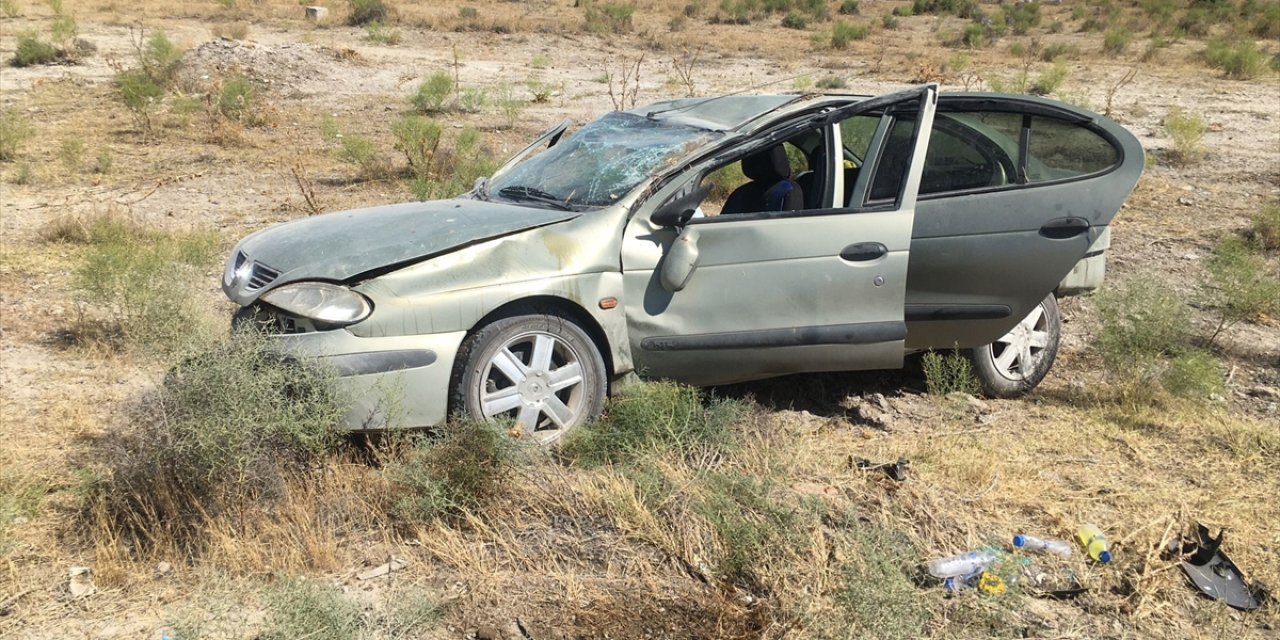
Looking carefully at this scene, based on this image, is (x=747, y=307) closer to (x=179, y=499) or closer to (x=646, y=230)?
(x=646, y=230)

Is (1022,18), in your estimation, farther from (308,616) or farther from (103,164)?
(308,616)

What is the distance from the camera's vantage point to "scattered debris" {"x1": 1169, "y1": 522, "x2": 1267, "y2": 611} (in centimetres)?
365

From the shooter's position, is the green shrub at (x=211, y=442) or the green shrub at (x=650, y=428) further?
the green shrub at (x=650, y=428)

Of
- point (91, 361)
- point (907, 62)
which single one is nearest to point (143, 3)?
point (907, 62)

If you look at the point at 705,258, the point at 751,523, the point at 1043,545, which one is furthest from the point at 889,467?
the point at 705,258

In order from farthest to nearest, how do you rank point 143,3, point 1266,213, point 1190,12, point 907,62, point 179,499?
point 1190,12 < point 143,3 < point 907,62 < point 1266,213 < point 179,499

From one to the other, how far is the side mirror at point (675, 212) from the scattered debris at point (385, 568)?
6.09ft

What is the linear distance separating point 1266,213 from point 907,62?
1350cm

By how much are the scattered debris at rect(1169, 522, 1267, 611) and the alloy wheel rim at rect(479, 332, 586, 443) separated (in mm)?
2459

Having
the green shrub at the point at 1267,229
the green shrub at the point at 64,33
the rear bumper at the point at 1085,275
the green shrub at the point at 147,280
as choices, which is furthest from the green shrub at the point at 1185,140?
the green shrub at the point at 64,33

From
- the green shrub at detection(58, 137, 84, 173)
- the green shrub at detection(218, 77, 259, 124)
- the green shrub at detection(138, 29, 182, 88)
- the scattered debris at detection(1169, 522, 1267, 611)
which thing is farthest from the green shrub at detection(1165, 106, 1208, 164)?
the green shrub at detection(138, 29, 182, 88)

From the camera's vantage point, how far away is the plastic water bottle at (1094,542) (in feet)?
12.6

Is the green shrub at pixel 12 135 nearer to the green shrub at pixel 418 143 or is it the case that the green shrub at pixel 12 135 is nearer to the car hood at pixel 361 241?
the green shrub at pixel 418 143

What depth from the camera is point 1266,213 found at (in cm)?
876
